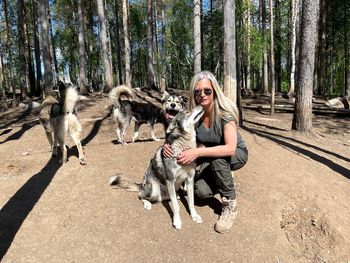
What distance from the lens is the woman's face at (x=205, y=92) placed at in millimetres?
4047

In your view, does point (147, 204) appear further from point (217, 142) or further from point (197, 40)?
point (197, 40)

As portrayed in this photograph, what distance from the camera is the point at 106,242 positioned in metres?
4.01

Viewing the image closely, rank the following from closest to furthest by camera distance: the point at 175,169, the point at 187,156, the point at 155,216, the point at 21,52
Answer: the point at 187,156 < the point at 175,169 < the point at 155,216 < the point at 21,52

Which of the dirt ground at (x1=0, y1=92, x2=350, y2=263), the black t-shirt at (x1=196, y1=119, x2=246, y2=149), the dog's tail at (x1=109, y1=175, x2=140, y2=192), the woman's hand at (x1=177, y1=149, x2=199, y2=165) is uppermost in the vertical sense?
the black t-shirt at (x1=196, y1=119, x2=246, y2=149)

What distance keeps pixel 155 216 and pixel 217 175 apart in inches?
41.3

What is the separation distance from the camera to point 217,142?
165 inches

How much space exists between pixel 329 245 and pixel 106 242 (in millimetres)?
3055

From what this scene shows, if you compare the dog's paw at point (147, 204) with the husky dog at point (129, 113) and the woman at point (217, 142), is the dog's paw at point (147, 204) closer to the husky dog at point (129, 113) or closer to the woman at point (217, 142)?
the woman at point (217, 142)

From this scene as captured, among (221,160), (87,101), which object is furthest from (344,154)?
(87,101)

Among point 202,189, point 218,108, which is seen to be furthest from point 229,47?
point 202,189

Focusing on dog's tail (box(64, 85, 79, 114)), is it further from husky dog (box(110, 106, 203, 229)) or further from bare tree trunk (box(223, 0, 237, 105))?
bare tree trunk (box(223, 0, 237, 105))

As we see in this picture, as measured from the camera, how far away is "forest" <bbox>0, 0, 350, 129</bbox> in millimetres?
9211

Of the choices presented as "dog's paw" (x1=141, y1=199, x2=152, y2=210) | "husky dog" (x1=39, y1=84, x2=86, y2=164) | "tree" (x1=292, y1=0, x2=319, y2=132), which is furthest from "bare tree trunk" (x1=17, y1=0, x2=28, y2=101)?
"dog's paw" (x1=141, y1=199, x2=152, y2=210)

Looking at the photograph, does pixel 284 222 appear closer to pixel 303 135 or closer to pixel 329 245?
pixel 329 245
